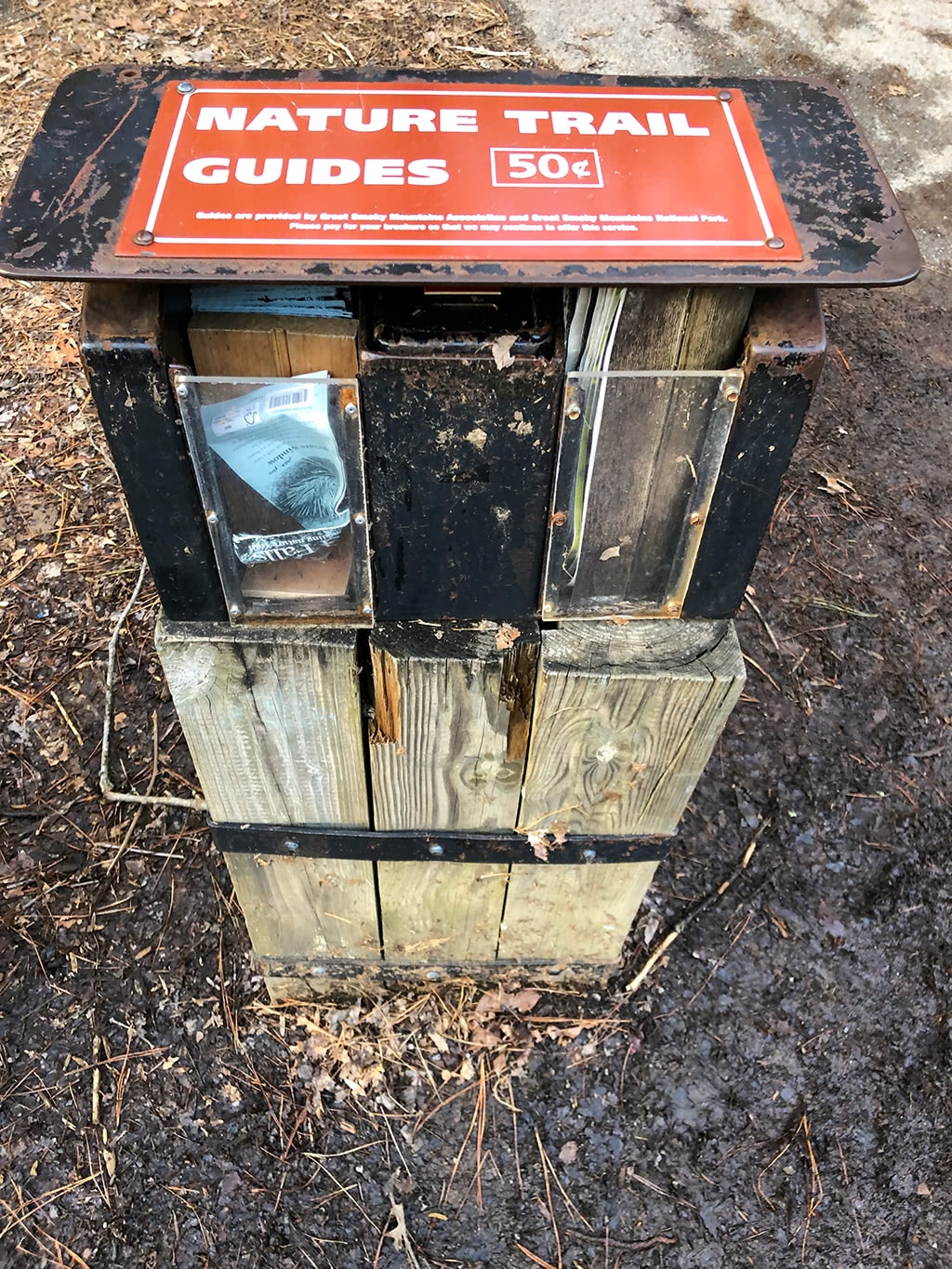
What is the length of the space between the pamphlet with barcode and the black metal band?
75 cm

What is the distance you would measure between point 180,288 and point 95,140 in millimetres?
242

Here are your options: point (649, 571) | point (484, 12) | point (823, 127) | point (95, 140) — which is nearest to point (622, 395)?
point (649, 571)

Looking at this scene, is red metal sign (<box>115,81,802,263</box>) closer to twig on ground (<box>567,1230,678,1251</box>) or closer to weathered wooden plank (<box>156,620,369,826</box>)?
weathered wooden plank (<box>156,620,369,826</box>)

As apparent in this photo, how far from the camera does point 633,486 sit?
1364 millimetres

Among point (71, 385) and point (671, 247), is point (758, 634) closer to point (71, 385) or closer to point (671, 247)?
point (671, 247)

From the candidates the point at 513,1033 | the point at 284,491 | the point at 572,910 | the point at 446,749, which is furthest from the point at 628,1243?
the point at 284,491

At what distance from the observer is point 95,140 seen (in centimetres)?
125

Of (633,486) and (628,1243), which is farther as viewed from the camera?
(628,1243)

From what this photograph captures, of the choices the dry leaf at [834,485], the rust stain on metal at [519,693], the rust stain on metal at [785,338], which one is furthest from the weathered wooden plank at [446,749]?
the dry leaf at [834,485]

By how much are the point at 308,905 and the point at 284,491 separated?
1229mm

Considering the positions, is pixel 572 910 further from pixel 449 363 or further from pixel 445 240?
pixel 445 240

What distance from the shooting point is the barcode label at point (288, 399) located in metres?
1.22

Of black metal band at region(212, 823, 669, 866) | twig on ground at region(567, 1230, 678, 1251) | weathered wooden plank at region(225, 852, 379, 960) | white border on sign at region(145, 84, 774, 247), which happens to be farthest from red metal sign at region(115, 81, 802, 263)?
twig on ground at region(567, 1230, 678, 1251)

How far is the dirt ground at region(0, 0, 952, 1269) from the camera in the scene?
Answer: 7.64 feet
